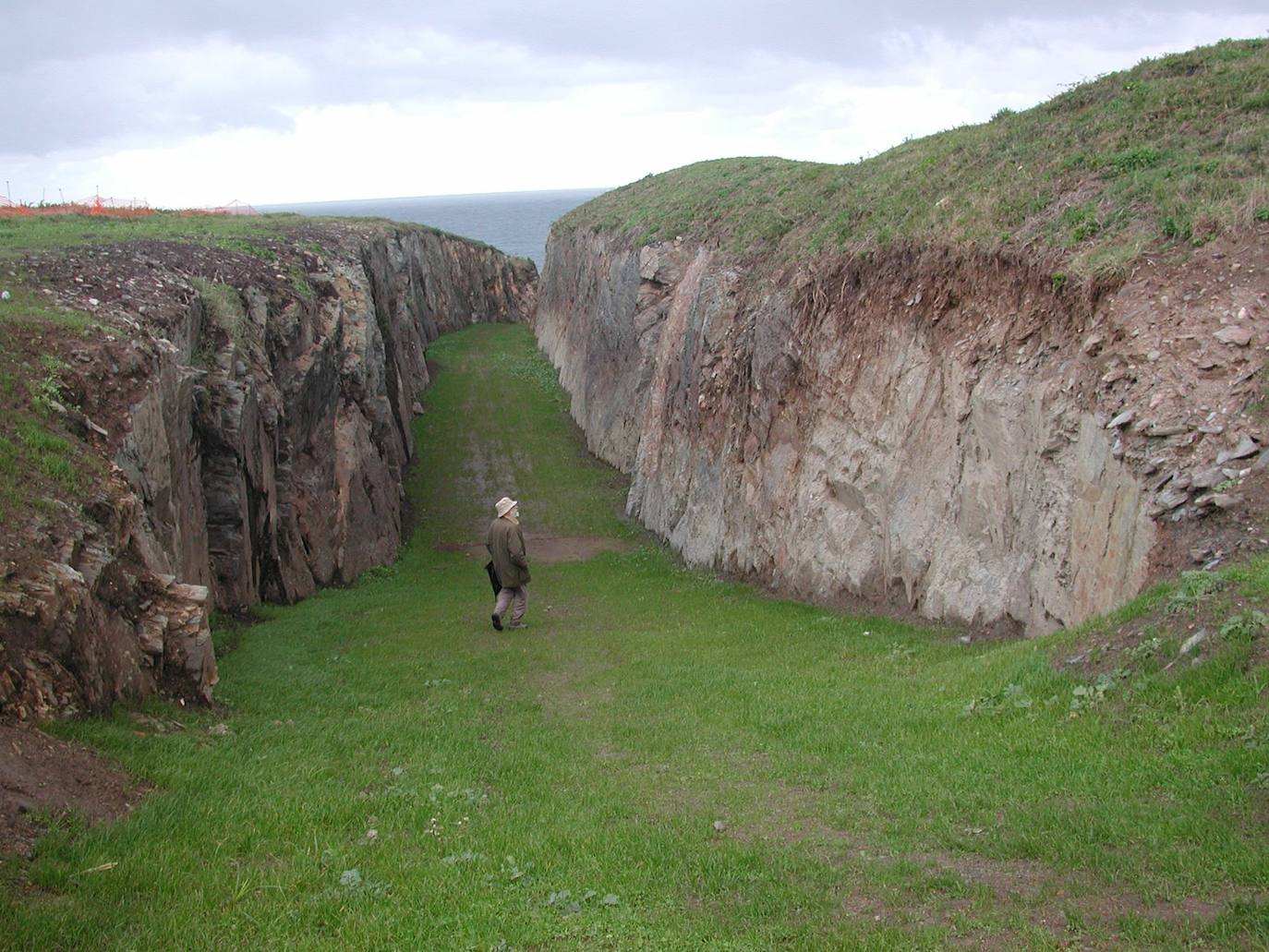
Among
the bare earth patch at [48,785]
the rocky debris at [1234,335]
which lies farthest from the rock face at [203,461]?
the rocky debris at [1234,335]

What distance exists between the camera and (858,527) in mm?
15859

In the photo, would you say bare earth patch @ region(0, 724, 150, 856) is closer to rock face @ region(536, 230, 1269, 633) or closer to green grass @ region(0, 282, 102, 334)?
green grass @ region(0, 282, 102, 334)

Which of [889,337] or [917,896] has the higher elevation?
[889,337]

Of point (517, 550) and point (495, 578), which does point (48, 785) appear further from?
point (495, 578)

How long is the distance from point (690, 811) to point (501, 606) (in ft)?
27.3

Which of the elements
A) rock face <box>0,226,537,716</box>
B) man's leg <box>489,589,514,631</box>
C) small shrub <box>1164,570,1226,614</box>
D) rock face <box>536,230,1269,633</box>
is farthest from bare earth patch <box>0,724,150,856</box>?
rock face <box>536,230,1269,633</box>

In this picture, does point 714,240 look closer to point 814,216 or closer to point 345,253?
point 814,216

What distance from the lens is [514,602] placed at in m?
16.0

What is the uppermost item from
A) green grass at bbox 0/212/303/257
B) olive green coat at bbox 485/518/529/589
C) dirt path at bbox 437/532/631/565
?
green grass at bbox 0/212/303/257

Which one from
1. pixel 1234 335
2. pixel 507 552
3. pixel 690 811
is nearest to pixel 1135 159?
pixel 1234 335

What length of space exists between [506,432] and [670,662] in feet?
70.2

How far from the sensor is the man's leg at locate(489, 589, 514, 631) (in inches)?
614

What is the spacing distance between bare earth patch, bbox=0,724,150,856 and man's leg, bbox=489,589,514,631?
8345 mm

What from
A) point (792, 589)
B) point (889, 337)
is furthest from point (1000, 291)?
point (792, 589)
